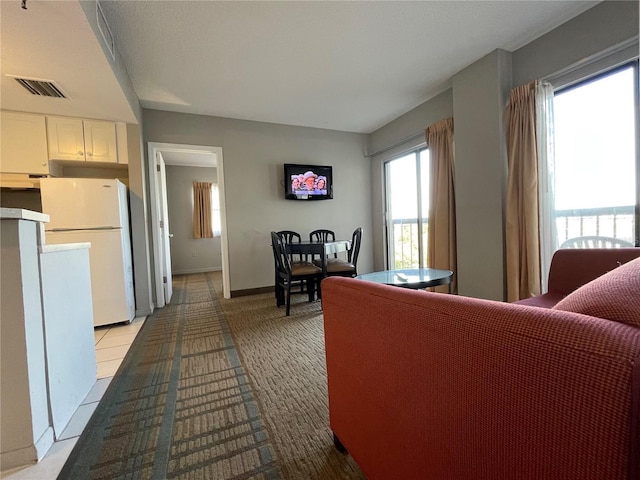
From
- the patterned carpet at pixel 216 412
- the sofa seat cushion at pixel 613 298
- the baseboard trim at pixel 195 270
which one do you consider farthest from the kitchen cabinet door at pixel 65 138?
the sofa seat cushion at pixel 613 298

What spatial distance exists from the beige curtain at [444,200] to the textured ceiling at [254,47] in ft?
1.81

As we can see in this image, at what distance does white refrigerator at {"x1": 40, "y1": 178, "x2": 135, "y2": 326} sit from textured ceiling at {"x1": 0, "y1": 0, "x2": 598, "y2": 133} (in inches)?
31.1

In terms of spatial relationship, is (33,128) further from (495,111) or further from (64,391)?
(495,111)

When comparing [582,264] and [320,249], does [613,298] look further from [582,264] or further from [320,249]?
[320,249]

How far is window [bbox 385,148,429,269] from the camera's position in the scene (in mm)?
3774

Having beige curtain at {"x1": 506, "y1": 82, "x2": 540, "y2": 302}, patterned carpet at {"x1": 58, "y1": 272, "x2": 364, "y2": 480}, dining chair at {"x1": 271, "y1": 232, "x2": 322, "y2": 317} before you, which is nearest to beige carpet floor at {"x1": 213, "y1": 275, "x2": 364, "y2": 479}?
patterned carpet at {"x1": 58, "y1": 272, "x2": 364, "y2": 480}

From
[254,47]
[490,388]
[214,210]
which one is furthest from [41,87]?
[214,210]

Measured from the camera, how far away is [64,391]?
4.32ft

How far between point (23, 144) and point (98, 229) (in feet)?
3.61

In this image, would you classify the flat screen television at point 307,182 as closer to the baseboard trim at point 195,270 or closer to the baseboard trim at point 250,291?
the baseboard trim at point 250,291

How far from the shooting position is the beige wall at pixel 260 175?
11.7 ft

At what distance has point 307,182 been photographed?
13.4 ft

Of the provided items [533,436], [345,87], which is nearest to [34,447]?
[533,436]

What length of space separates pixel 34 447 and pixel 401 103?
13.8 feet
